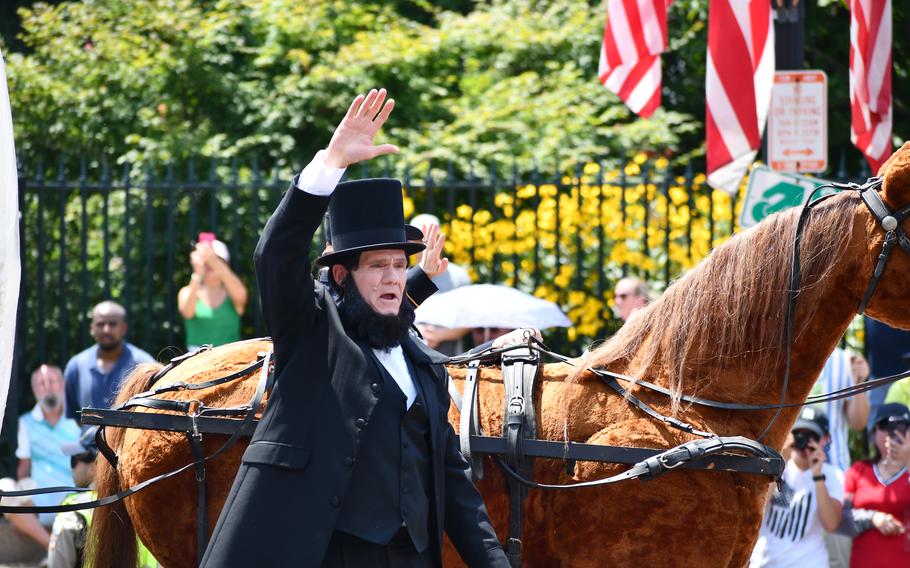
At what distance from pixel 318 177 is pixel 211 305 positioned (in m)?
4.76

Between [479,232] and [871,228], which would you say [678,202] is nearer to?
[479,232]

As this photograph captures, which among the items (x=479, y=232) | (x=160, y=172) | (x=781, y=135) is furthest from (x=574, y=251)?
(x=160, y=172)

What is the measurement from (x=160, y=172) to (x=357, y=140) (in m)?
7.34

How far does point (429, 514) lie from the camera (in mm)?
3373

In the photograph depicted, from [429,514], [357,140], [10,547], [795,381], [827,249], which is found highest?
[357,140]

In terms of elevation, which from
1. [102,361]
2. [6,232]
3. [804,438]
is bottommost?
[804,438]

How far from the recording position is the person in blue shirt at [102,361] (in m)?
7.54

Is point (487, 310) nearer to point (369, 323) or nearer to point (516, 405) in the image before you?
point (516, 405)

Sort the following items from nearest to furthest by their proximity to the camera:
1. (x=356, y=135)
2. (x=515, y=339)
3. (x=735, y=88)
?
1. (x=356, y=135)
2. (x=515, y=339)
3. (x=735, y=88)

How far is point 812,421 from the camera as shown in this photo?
618 centimetres

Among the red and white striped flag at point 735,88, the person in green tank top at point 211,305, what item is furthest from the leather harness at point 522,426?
the person in green tank top at point 211,305

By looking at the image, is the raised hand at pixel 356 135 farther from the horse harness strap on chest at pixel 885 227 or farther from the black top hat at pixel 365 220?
the horse harness strap on chest at pixel 885 227

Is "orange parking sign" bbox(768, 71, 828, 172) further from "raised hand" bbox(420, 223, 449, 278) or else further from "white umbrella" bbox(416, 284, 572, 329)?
"raised hand" bbox(420, 223, 449, 278)

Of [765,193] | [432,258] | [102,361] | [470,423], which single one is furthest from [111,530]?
[765,193]
